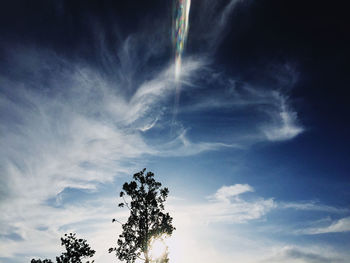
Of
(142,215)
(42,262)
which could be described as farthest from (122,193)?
(42,262)

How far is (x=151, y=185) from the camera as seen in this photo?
2380 cm

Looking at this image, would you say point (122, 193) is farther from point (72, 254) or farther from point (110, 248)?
point (72, 254)

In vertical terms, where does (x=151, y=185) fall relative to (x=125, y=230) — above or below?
above

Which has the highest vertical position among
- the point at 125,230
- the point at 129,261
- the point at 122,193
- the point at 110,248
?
the point at 122,193

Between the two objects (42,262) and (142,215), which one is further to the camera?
(42,262)

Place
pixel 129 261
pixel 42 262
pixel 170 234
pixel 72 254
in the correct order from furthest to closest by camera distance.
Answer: pixel 42 262, pixel 72 254, pixel 170 234, pixel 129 261

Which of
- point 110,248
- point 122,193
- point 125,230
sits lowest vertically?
point 110,248

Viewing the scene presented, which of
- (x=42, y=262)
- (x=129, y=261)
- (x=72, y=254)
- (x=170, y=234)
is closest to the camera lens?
(x=129, y=261)

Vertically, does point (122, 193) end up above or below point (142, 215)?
above

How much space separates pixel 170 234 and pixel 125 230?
17.1 ft

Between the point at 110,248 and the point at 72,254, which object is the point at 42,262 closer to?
the point at 72,254

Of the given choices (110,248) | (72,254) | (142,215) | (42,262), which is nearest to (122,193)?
(142,215)

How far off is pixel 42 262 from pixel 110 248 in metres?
24.8

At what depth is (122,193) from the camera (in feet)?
76.8
